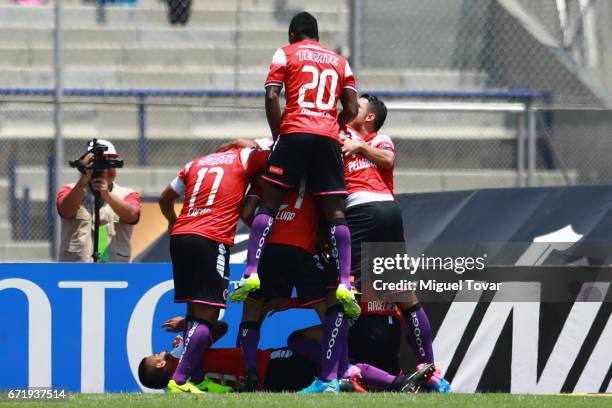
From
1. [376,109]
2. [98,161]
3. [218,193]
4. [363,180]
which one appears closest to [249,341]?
[218,193]

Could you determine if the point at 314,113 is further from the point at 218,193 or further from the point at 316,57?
the point at 218,193

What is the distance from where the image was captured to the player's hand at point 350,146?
7455 mm

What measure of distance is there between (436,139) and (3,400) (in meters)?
6.97

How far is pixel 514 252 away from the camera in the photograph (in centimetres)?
834

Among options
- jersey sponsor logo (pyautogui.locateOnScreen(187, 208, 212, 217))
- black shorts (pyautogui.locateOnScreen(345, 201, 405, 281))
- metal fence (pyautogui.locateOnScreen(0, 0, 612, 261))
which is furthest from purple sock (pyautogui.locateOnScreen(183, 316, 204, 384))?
metal fence (pyautogui.locateOnScreen(0, 0, 612, 261))

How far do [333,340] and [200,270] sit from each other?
35.6 inches

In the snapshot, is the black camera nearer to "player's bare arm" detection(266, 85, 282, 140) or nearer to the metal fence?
"player's bare arm" detection(266, 85, 282, 140)

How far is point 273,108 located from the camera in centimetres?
703

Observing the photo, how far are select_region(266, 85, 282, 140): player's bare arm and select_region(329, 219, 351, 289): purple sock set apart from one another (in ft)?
2.29

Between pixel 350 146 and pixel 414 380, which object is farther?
pixel 350 146

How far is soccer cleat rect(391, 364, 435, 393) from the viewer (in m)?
7.13

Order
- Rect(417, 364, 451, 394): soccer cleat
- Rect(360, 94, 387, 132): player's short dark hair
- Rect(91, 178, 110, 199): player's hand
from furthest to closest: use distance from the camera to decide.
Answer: Rect(91, 178, 110, 199): player's hand < Rect(360, 94, 387, 132): player's short dark hair < Rect(417, 364, 451, 394): soccer cleat

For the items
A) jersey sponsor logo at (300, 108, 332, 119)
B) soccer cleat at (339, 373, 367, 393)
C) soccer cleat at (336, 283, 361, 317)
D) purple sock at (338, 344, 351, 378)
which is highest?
jersey sponsor logo at (300, 108, 332, 119)

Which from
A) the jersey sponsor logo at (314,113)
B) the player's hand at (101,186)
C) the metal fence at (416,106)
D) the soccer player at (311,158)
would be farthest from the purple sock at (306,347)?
the metal fence at (416,106)
